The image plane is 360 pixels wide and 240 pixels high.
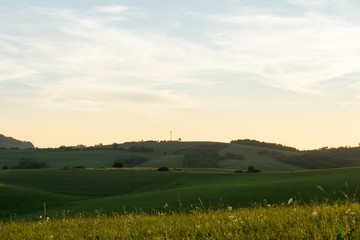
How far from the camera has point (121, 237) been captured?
952cm

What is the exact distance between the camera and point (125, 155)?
168 metres

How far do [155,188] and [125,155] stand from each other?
90012mm

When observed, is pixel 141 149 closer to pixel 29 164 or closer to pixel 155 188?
pixel 29 164

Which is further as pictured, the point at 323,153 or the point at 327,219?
the point at 323,153

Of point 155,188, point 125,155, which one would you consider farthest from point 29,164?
point 155,188

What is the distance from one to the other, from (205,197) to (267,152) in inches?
4764

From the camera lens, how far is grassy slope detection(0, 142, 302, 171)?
5659 inches

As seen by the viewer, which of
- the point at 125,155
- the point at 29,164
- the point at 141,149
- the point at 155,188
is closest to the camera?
the point at 155,188

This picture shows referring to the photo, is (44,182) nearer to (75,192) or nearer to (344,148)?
(75,192)

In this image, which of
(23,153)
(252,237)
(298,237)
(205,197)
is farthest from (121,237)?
(23,153)

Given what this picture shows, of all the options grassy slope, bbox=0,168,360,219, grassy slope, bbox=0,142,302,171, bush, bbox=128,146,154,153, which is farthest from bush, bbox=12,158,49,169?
grassy slope, bbox=0,168,360,219

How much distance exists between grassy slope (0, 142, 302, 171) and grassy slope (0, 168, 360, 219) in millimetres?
45502

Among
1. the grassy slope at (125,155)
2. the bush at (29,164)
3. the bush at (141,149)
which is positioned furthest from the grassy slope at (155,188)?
the bush at (141,149)

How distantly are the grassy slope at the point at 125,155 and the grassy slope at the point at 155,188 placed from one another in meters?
45.5
